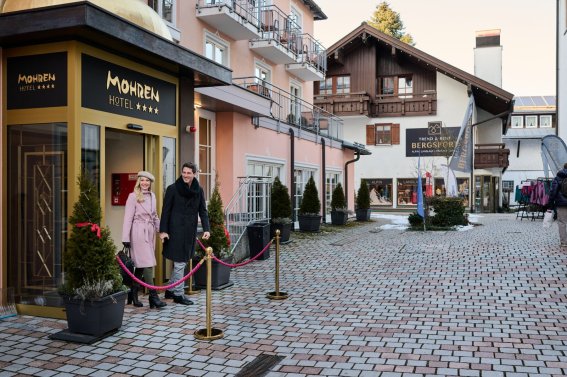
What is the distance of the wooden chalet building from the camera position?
35.4m

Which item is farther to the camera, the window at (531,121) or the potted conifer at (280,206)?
the window at (531,121)

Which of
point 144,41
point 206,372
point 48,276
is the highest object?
point 144,41

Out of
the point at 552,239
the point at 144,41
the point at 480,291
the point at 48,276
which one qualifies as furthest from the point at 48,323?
the point at 552,239

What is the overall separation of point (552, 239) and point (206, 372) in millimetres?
13002

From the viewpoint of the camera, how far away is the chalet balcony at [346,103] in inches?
1432

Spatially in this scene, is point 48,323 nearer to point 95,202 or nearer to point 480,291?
point 95,202

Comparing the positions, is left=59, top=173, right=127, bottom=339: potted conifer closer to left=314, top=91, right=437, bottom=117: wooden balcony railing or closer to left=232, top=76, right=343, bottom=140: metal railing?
left=232, top=76, right=343, bottom=140: metal railing

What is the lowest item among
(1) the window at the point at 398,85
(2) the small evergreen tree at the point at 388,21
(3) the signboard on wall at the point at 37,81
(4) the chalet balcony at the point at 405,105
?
(3) the signboard on wall at the point at 37,81

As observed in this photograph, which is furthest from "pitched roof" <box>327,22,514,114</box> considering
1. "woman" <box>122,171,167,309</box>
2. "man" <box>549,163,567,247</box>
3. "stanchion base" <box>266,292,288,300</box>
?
"woman" <box>122,171,167,309</box>

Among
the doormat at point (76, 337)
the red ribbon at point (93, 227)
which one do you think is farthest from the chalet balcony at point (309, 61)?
the doormat at point (76, 337)

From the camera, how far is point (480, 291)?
8.54 metres

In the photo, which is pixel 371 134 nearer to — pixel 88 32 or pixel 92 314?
pixel 88 32

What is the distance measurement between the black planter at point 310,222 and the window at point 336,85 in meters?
22.0

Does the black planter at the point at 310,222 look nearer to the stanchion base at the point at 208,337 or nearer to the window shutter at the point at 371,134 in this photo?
the stanchion base at the point at 208,337
